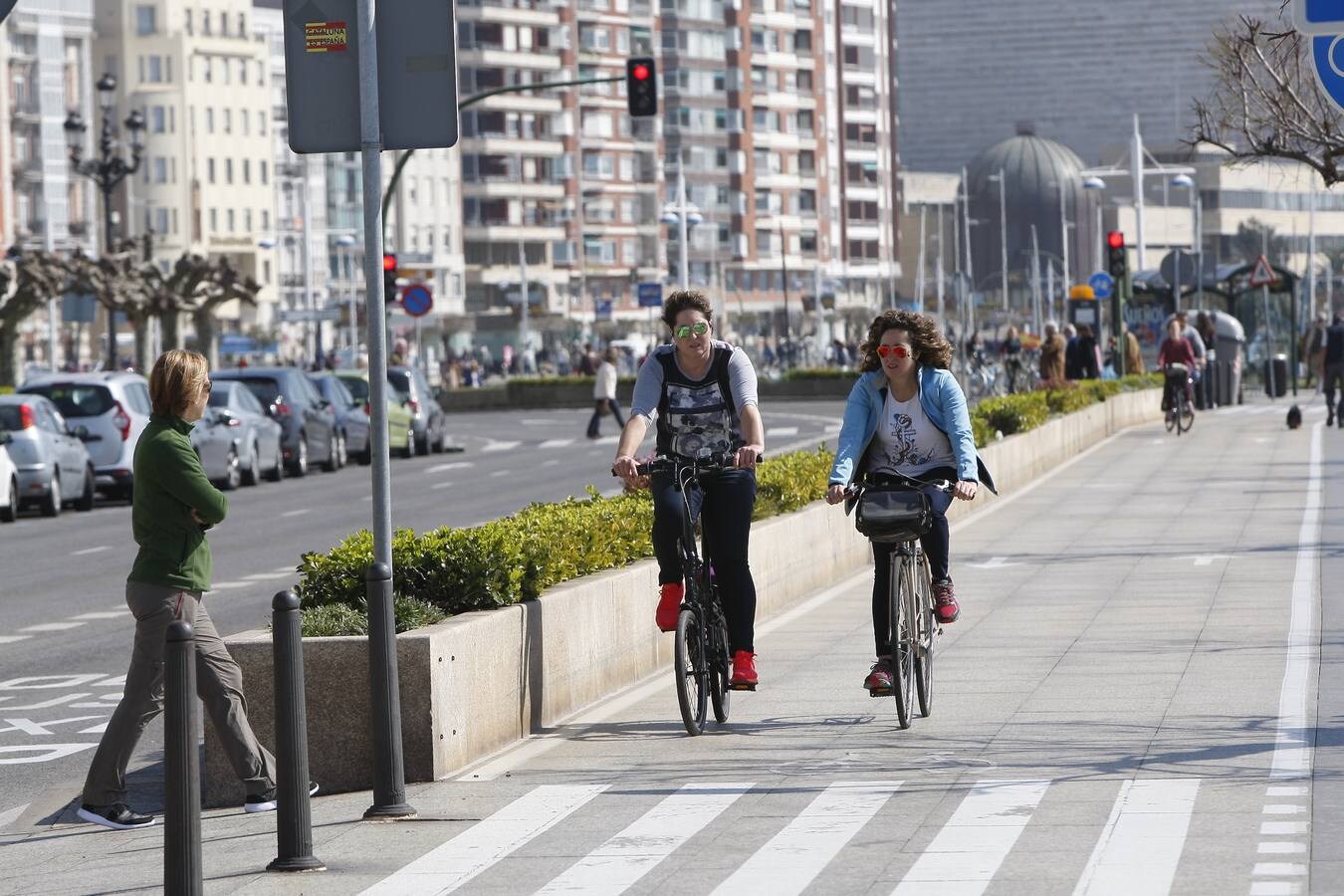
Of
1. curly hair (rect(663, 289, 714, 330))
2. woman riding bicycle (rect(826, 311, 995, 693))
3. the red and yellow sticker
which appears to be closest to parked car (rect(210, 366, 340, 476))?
curly hair (rect(663, 289, 714, 330))

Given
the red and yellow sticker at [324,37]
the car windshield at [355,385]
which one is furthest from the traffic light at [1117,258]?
the red and yellow sticker at [324,37]

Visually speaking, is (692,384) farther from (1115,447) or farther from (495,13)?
(495,13)

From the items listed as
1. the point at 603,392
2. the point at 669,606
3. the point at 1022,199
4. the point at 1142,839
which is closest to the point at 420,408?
the point at 603,392

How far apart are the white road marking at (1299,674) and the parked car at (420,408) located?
26029mm

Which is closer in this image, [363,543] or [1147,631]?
[363,543]

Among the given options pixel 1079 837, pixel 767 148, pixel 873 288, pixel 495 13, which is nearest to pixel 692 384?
pixel 1079 837

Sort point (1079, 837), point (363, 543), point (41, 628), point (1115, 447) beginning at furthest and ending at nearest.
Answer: point (1115, 447)
point (41, 628)
point (363, 543)
point (1079, 837)

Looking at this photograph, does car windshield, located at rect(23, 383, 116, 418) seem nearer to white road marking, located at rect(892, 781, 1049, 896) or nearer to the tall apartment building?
white road marking, located at rect(892, 781, 1049, 896)

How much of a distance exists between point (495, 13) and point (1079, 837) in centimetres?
13666

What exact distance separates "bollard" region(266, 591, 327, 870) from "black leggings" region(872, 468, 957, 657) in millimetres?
3443

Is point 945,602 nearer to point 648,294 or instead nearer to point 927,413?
point 927,413

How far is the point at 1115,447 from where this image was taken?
37125mm

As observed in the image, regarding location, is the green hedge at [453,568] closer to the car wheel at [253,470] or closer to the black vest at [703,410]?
the black vest at [703,410]

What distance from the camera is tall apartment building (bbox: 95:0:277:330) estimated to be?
144m
